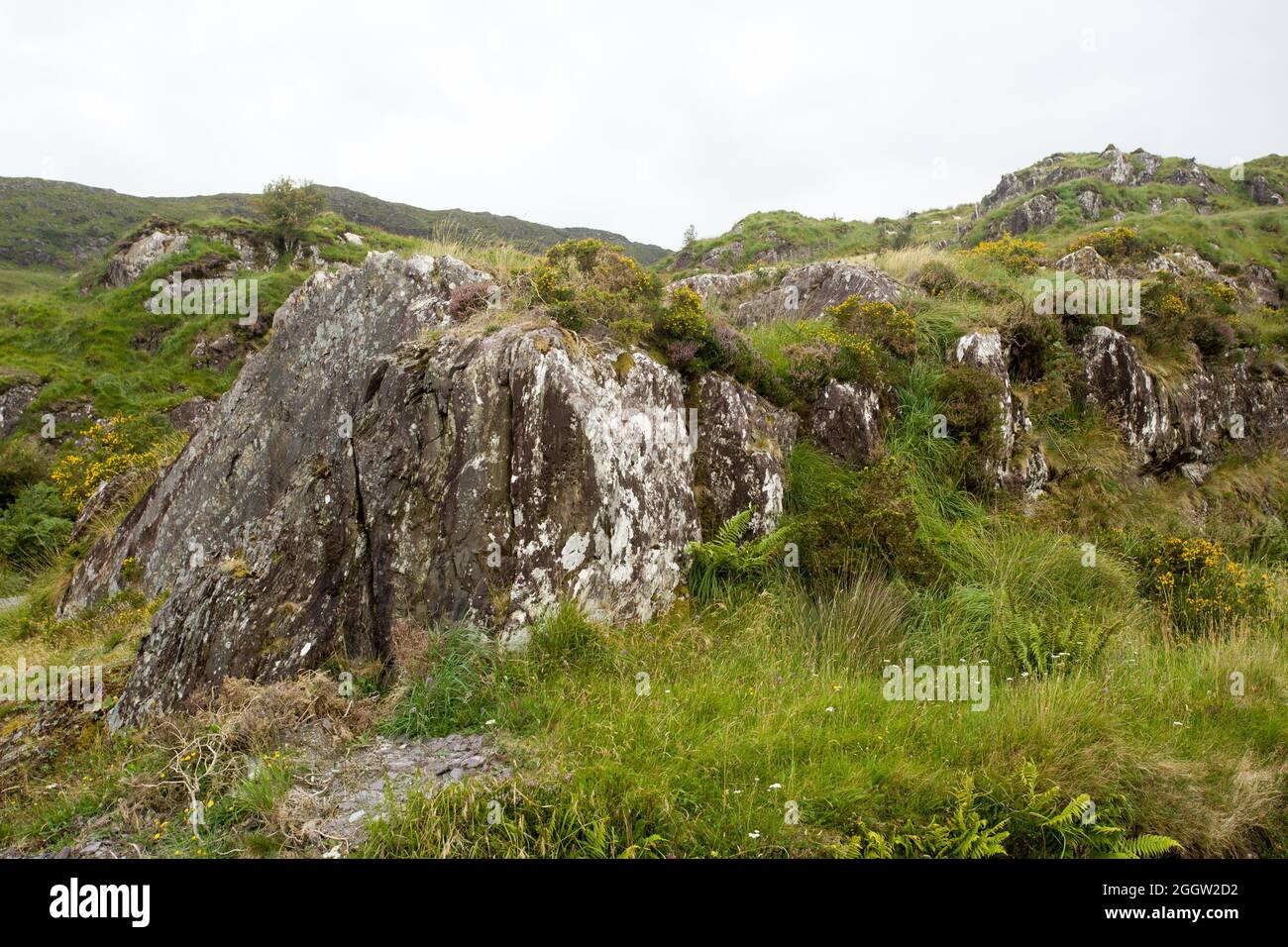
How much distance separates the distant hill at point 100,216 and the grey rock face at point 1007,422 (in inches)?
2485

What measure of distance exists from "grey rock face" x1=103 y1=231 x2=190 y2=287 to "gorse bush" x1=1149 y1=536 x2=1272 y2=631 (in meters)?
33.4

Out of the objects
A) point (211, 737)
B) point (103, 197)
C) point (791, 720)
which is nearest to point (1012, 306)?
point (791, 720)

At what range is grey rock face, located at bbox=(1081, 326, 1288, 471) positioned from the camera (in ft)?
39.2

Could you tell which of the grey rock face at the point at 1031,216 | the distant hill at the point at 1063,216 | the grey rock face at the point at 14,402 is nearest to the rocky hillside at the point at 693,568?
the grey rock face at the point at 14,402

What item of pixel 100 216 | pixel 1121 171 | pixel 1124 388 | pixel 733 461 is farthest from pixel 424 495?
pixel 100 216

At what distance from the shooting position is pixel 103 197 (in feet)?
308

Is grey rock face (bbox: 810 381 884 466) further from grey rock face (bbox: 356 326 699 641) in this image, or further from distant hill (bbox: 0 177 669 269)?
distant hill (bbox: 0 177 669 269)

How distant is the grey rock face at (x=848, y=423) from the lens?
9.43m

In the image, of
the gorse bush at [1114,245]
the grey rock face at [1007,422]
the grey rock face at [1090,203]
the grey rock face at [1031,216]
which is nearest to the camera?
the grey rock face at [1007,422]

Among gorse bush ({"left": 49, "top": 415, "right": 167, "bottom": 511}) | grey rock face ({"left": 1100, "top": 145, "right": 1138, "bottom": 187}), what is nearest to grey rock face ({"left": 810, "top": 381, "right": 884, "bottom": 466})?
gorse bush ({"left": 49, "top": 415, "right": 167, "bottom": 511})

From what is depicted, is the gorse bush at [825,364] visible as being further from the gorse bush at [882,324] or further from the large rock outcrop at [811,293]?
the large rock outcrop at [811,293]

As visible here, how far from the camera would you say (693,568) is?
7410mm
